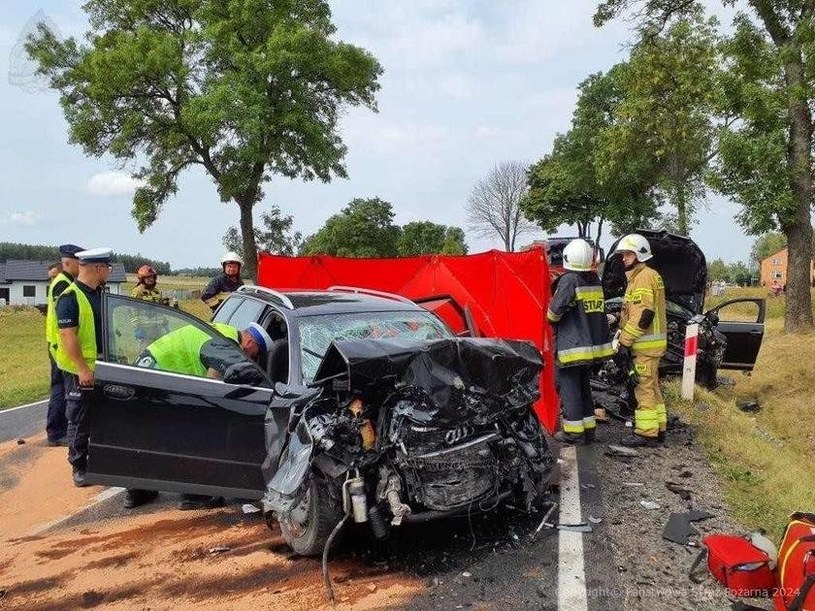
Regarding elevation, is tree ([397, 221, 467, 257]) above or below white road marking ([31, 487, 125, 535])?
above

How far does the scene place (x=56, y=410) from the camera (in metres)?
6.09

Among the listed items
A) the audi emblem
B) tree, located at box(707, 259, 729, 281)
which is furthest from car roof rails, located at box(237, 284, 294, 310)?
tree, located at box(707, 259, 729, 281)

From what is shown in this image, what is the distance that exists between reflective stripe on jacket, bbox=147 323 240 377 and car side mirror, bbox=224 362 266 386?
0.30 metres

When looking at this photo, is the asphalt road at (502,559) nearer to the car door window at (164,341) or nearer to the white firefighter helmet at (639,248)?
the car door window at (164,341)

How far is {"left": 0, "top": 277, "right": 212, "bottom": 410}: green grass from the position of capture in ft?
35.1

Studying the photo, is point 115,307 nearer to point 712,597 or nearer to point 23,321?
point 712,597

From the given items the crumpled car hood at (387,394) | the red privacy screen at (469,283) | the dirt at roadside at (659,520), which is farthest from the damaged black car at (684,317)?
the crumpled car hood at (387,394)

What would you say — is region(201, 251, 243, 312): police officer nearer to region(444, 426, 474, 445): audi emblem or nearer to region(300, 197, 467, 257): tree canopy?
region(444, 426, 474, 445): audi emblem

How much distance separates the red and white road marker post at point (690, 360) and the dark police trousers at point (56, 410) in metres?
6.86

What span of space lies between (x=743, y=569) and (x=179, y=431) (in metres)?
3.15

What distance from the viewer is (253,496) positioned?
12.7ft

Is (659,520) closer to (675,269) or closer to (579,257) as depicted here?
(579,257)

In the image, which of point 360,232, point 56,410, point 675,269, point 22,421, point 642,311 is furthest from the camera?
point 360,232

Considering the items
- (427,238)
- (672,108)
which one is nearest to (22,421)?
(672,108)
